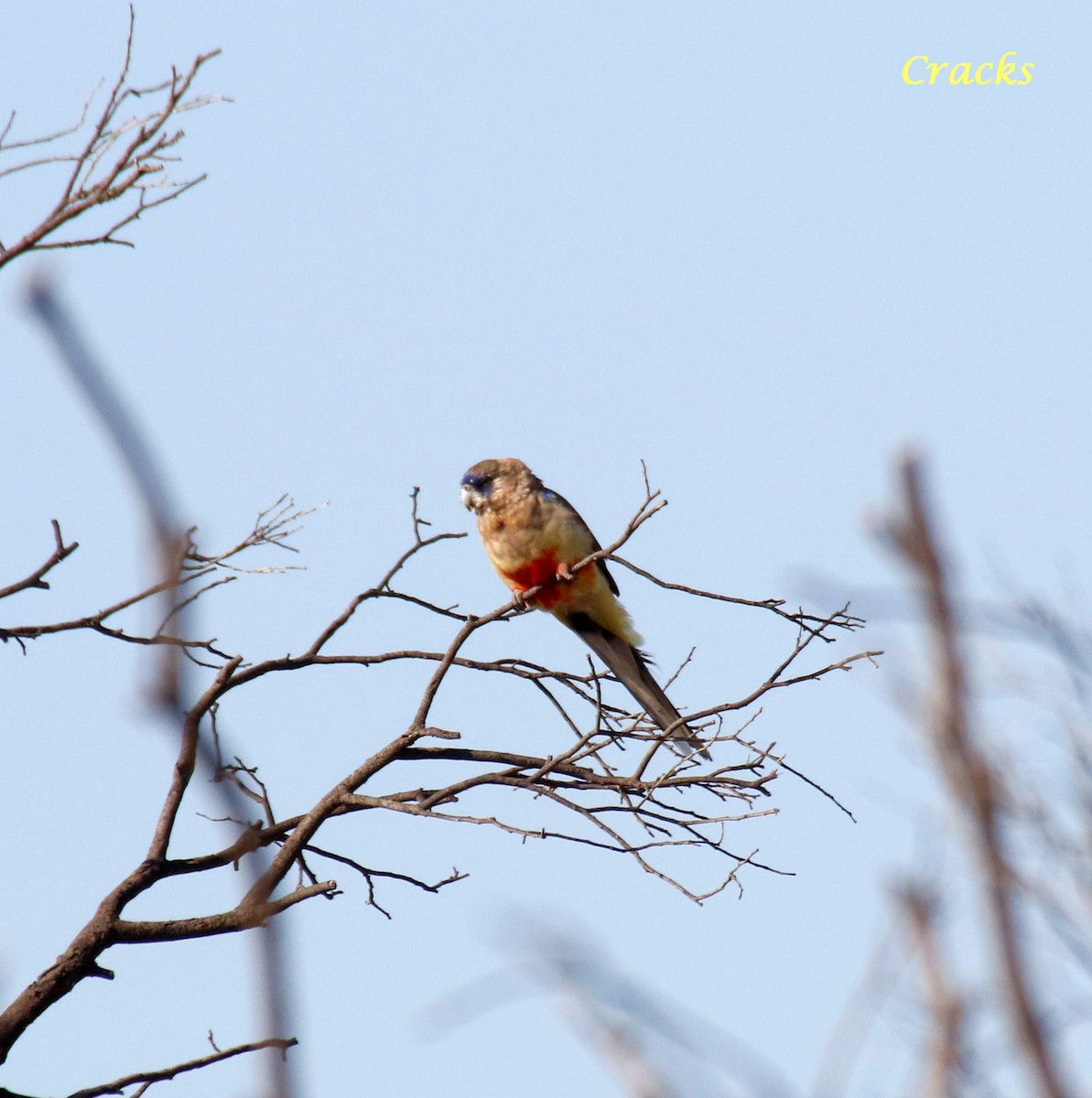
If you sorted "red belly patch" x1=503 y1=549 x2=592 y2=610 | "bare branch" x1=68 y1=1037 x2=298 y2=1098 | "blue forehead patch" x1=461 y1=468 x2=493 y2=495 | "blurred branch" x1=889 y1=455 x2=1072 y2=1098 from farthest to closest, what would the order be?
"blue forehead patch" x1=461 y1=468 x2=493 y2=495
"red belly patch" x1=503 y1=549 x2=592 y2=610
"bare branch" x1=68 y1=1037 x2=298 y2=1098
"blurred branch" x1=889 y1=455 x2=1072 y2=1098

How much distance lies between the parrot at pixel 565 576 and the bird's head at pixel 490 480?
0.18 feet

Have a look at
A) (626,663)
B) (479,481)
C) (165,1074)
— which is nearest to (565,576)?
(626,663)

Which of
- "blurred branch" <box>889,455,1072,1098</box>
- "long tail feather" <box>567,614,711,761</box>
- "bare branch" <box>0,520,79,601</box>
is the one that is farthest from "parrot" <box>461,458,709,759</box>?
"blurred branch" <box>889,455,1072,1098</box>

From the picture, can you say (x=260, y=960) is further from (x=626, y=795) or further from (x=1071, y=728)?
(x=626, y=795)

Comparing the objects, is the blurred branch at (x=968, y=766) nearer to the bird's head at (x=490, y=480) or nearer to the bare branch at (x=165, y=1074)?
the bare branch at (x=165, y=1074)

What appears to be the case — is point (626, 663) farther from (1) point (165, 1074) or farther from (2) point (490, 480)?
(1) point (165, 1074)

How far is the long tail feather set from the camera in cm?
803

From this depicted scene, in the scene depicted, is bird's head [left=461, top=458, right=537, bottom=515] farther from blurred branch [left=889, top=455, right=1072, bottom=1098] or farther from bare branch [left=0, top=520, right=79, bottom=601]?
blurred branch [left=889, top=455, right=1072, bottom=1098]

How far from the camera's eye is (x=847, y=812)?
5.97m

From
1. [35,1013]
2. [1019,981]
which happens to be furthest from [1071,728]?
[35,1013]

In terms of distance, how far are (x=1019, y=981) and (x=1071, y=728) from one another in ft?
7.67

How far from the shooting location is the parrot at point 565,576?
8008mm

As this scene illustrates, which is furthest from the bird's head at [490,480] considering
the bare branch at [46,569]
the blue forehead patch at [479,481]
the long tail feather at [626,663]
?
the bare branch at [46,569]

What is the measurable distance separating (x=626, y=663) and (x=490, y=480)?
1.39 meters
